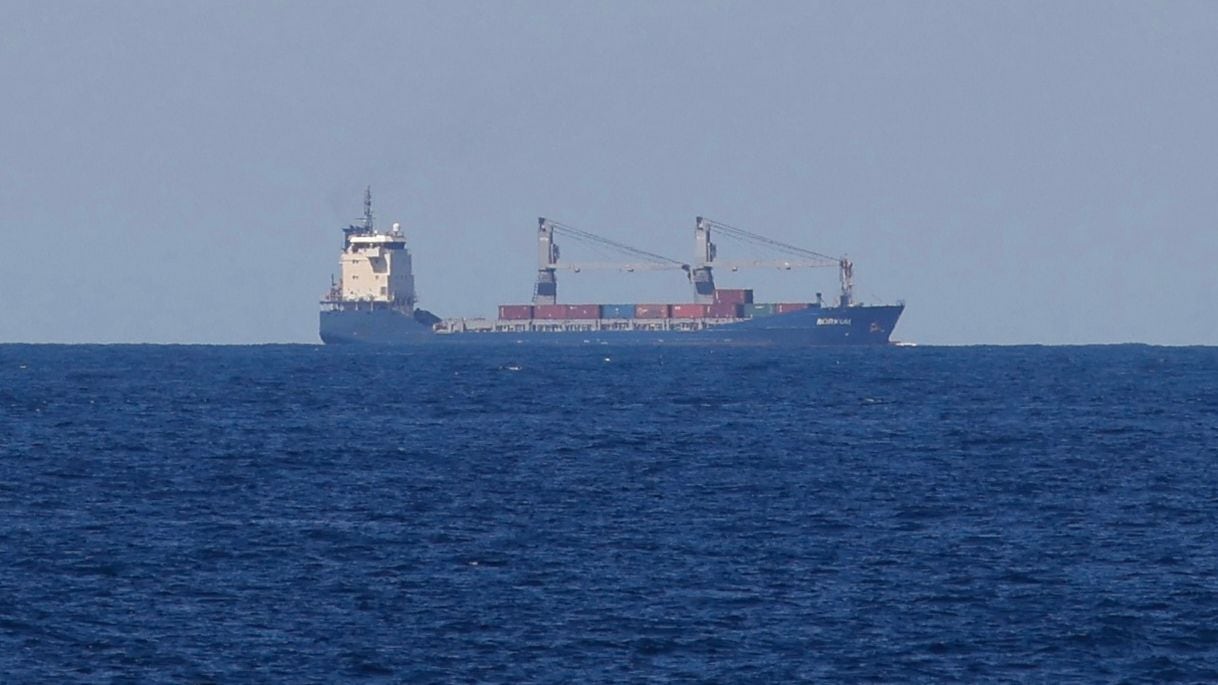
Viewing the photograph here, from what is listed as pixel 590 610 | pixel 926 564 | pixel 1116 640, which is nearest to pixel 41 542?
pixel 590 610

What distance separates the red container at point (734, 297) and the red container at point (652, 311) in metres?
6.29

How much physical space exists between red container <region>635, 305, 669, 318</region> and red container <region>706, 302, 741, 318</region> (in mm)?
4391

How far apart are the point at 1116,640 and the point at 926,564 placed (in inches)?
250

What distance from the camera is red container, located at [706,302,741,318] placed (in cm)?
19323

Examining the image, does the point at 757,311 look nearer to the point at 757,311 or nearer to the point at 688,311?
the point at 757,311

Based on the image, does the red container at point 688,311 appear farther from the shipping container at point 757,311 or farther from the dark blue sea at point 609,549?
the dark blue sea at point 609,549

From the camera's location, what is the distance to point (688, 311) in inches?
7594

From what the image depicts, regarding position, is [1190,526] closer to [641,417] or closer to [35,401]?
[641,417]

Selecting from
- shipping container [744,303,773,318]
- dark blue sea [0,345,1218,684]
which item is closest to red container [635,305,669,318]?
shipping container [744,303,773,318]

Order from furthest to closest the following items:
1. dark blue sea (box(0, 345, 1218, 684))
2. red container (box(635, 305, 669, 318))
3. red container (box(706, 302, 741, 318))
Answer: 1. red container (box(706, 302, 741, 318))
2. red container (box(635, 305, 669, 318))
3. dark blue sea (box(0, 345, 1218, 684))

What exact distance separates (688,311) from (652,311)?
3.78 m

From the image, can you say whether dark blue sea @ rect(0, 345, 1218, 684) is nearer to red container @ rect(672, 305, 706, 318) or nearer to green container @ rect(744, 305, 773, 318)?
red container @ rect(672, 305, 706, 318)

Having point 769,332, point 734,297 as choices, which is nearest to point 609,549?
point 769,332

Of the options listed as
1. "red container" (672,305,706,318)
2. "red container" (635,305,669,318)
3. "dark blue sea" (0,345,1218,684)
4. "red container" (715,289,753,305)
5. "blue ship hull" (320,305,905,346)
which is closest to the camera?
"dark blue sea" (0,345,1218,684)
